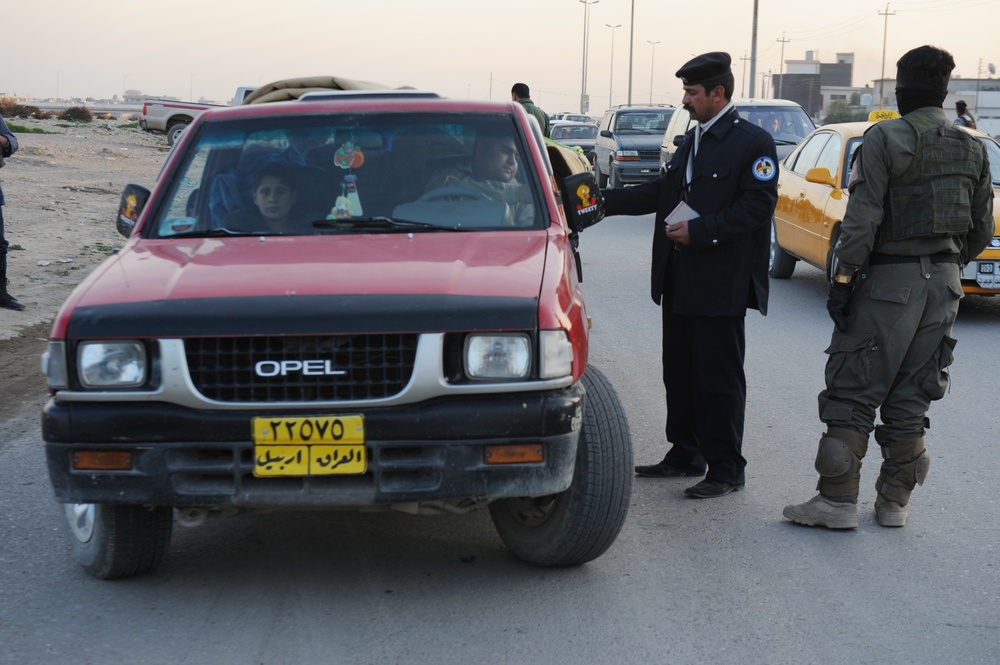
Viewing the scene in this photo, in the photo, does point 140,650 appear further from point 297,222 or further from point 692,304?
point 692,304

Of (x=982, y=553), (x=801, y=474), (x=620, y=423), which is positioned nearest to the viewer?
(x=620, y=423)

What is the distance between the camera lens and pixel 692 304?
17.8 feet

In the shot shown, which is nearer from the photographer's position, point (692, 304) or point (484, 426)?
point (484, 426)

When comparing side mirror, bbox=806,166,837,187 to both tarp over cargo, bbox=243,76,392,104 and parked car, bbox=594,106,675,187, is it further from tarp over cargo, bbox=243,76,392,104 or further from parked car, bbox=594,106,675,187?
parked car, bbox=594,106,675,187

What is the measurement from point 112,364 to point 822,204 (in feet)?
27.5

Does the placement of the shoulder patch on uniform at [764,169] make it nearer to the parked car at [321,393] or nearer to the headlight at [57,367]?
the parked car at [321,393]

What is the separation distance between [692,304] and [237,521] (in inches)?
86.8

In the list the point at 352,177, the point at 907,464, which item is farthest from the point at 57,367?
the point at 907,464

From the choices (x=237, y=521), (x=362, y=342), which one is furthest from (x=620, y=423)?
(x=237, y=521)

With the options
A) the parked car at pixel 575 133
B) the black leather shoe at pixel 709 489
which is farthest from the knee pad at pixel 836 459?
the parked car at pixel 575 133

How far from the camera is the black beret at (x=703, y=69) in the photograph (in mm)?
5348

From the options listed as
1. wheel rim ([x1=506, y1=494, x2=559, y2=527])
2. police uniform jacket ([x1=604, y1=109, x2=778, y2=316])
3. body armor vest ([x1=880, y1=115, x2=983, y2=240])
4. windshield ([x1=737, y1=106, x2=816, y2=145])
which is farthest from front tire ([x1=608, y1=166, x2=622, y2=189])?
wheel rim ([x1=506, y1=494, x2=559, y2=527])

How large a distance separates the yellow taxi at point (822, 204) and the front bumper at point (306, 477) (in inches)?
244

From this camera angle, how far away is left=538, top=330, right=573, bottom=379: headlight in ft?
12.5
